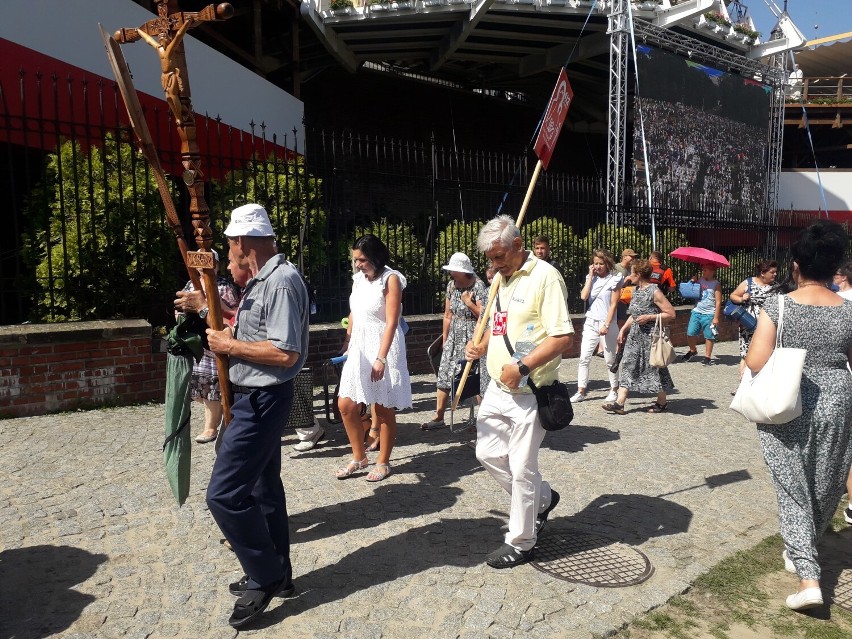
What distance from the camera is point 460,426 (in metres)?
6.87

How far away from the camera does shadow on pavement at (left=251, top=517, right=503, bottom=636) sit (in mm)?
3414

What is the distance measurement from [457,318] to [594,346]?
2422mm

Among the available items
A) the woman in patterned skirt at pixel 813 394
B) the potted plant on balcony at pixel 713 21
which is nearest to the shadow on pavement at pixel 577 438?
the woman in patterned skirt at pixel 813 394

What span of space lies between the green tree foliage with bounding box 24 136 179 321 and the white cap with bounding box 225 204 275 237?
449 centimetres

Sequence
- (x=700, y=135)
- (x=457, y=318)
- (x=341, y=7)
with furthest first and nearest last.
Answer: (x=700, y=135)
(x=341, y=7)
(x=457, y=318)

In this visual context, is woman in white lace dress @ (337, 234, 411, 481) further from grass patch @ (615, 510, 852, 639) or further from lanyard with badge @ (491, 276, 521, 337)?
grass patch @ (615, 510, 852, 639)

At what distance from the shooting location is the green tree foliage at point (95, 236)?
23.5ft

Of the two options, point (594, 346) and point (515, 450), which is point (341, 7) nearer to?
point (594, 346)

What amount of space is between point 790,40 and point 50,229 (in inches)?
805

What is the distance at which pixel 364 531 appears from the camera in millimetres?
4238

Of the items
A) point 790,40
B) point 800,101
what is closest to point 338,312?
point 790,40

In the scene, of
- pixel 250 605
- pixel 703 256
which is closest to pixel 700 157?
pixel 703 256

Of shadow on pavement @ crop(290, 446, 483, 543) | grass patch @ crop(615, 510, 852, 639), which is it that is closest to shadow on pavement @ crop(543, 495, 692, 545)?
grass patch @ crop(615, 510, 852, 639)

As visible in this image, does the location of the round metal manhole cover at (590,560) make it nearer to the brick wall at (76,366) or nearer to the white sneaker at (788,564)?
the white sneaker at (788,564)
